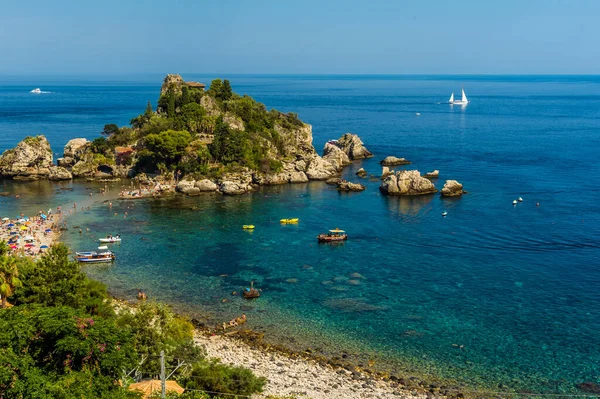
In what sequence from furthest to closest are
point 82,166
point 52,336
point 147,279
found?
→ 1. point 82,166
2. point 147,279
3. point 52,336

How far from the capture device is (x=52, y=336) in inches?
1031

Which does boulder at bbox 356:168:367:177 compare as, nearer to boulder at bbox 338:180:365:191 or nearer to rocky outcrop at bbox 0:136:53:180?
boulder at bbox 338:180:365:191

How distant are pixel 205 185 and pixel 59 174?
2813cm

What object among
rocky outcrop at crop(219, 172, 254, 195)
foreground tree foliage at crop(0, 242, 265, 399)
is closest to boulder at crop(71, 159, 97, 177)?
rocky outcrop at crop(219, 172, 254, 195)

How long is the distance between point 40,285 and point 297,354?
1896 cm

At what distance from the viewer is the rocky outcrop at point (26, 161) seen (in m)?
96.0

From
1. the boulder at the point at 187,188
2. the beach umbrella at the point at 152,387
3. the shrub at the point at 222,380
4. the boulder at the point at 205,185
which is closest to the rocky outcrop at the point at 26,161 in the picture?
the boulder at the point at 187,188

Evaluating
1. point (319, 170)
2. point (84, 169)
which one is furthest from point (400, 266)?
point (84, 169)

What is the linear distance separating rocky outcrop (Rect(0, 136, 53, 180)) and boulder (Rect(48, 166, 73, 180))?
1.61m

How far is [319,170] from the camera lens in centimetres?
9988

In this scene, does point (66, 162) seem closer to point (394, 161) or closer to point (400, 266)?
point (394, 161)

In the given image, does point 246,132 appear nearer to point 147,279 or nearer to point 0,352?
point 147,279

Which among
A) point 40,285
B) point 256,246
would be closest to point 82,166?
point 256,246

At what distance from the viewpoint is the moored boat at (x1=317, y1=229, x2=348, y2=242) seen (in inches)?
2554
